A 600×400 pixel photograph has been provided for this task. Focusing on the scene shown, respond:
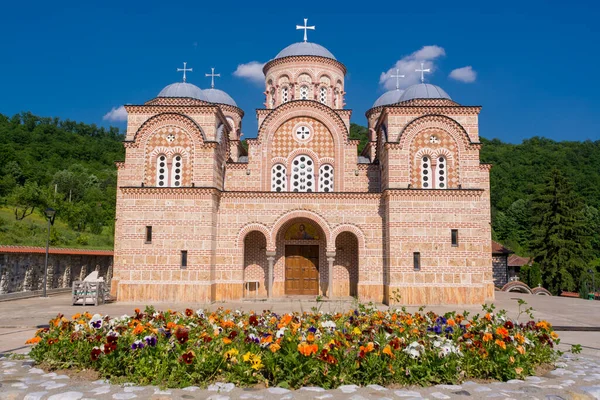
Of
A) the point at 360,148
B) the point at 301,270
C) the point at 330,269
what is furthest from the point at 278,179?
the point at 360,148

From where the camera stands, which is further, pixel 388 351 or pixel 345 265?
pixel 345 265

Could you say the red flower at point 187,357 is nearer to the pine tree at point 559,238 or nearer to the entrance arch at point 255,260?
the entrance arch at point 255,260

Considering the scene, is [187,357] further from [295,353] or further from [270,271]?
[270,271]

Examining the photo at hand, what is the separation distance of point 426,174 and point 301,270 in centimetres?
600

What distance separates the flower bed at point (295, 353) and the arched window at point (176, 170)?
10.5 meters

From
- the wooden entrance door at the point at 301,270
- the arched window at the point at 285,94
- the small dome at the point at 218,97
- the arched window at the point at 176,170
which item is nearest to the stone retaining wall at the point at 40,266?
the arched window at the point at 176,170

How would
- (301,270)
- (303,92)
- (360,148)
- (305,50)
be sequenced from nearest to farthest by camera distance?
(301,270), (303,92), (305,50), (360,148)

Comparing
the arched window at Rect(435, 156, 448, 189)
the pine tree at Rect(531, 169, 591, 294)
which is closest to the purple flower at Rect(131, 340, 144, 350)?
the arched window at Rect(435, 156, 448, 189)

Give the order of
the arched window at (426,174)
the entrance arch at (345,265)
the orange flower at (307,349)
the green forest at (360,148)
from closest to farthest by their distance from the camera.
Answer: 1. the orange flower at (307,349)
2. the arched window at (426,174)
3. the entrance arch at (345,265)
4. the green forest at (360,148)

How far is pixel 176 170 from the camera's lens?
16703 millimetres

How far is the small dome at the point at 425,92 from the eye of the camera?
19609mm

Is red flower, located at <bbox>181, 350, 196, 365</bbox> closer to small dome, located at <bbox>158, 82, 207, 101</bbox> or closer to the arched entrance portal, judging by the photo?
the arched entrance portal

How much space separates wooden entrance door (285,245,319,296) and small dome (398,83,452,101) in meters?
7.81

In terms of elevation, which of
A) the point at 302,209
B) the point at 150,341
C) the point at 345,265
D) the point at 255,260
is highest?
the point at 302,209
